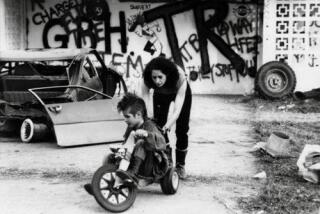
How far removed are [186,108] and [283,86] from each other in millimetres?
8756

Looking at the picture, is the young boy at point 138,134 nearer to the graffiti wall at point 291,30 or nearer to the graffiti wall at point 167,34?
the graffiti wall at point 291,30

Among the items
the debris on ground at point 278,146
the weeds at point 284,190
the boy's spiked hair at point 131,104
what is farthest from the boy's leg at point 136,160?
the debris on ground at point 278,146

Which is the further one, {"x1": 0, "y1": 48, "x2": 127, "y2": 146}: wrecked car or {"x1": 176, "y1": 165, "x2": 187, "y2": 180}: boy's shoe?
{"x1": 0, "y1": 48, "x2": 127, "y2": 146}: wrecked car

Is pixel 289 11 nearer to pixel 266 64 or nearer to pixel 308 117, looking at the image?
pixel 266 64

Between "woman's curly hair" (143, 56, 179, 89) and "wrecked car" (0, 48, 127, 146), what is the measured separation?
3.18 meters

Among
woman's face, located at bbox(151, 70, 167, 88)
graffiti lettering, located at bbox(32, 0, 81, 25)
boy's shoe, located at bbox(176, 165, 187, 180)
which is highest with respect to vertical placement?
graffiti lettering, located at bbox(32, 0, 81, 25)

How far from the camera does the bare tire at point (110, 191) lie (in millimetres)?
5449

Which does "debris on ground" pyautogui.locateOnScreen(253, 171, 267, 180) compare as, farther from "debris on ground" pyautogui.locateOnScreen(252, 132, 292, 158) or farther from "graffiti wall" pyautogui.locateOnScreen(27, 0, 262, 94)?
"graffiti wall" pyautogui.locateOnScreen(27, 0, 262, 94)

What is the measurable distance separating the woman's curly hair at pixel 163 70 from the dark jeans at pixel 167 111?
276 millimetres

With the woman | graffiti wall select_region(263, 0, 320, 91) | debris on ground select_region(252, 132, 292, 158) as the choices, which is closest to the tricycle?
the woman

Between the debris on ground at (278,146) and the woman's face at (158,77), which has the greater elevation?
the woman's face at (158,77)

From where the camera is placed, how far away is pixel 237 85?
16719 millimetres

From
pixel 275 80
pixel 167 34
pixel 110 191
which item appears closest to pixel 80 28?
pixel 167 34

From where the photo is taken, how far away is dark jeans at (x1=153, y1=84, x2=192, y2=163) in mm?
6504
